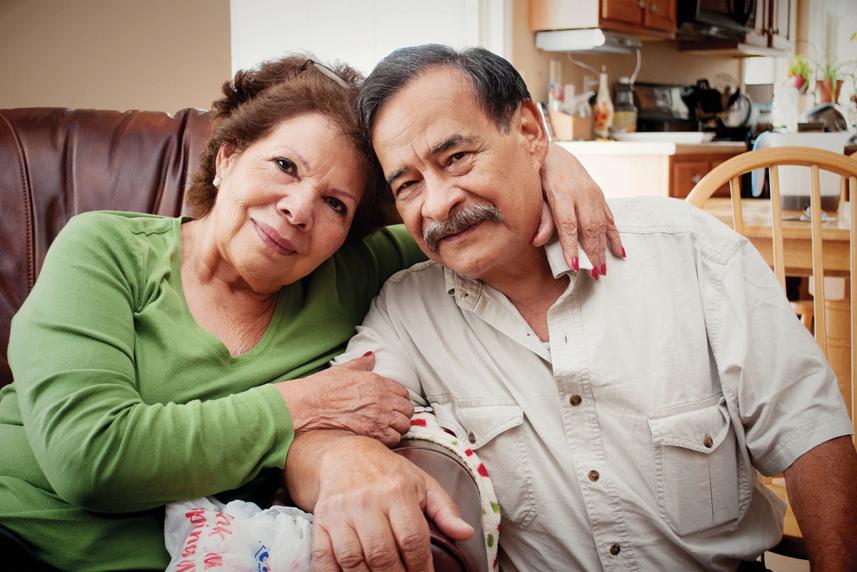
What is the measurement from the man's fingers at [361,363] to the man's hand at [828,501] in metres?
0.70

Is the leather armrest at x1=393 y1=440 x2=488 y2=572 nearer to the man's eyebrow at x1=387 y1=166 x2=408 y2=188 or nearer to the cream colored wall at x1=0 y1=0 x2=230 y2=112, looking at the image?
the man's eyebrow at x1=387 y1=166 x2=408 y2=188

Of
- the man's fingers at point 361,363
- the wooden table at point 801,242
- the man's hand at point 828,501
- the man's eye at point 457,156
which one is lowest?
the man's hand at point 828,501

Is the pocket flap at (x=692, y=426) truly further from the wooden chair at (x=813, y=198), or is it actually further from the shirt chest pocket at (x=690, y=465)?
the wooden chair at (x=813, y=198)

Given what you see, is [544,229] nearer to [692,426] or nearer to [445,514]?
[692,426]

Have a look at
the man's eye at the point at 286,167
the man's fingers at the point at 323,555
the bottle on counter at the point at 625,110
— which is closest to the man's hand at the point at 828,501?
the man's fingers at the point at 323,555

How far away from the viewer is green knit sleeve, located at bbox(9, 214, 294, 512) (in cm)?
114

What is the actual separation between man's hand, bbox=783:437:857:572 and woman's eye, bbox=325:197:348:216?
2.81 ft

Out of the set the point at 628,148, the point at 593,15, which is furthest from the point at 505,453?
the point at 593,15

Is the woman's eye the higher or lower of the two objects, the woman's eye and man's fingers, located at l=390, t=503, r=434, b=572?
the higher

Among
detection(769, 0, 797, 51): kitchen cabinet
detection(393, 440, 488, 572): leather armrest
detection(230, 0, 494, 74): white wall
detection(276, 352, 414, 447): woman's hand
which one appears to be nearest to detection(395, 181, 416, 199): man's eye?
detection(276, 352, 414, 447): woman's hand

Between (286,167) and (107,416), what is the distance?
0.52 meters

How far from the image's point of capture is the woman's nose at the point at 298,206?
138 cm

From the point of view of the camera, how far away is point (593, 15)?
4172mm

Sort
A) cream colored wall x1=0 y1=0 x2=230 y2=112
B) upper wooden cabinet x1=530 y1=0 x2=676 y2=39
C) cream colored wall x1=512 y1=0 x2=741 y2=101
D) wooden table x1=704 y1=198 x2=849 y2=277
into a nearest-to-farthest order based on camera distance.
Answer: wooden table x1=704 y1=198 x2=849 y2=277 → cream colored wall x1=0 y1=0 x2=230 y2=112 → upper wooden cabinet x1=530 y1=0 x2=676 y2=39 → cream colored wall x1=512 y1=0 x2=741 y2=101
